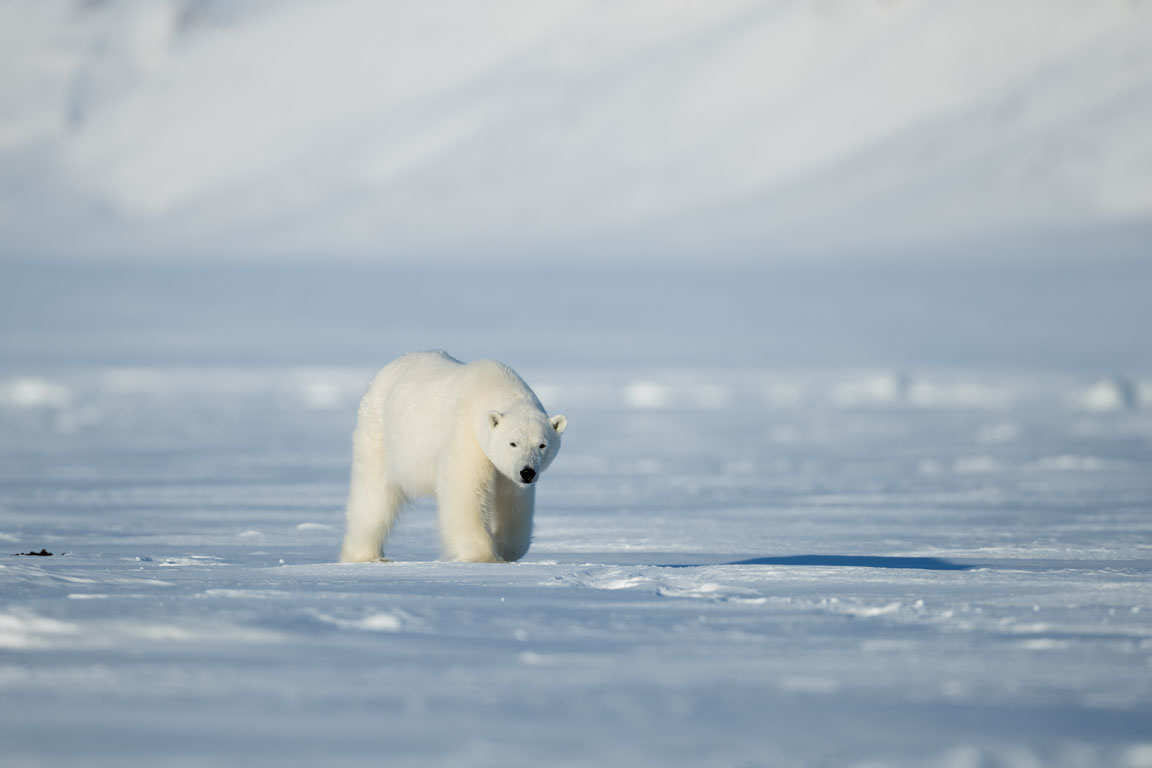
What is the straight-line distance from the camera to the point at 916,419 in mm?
26359

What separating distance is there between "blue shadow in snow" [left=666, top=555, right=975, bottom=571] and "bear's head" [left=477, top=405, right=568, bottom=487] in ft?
3.41

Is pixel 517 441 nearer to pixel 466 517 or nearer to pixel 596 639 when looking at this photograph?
pixel 466 517

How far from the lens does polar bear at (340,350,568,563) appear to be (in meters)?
5.64

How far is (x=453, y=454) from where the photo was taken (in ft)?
19.0

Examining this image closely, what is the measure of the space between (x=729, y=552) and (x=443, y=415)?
197 cm

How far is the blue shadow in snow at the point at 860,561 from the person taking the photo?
20.4 ft

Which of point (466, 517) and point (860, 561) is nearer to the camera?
point (466, 517)

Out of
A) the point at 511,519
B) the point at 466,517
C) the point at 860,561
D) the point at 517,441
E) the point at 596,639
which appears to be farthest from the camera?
the point at 860,561

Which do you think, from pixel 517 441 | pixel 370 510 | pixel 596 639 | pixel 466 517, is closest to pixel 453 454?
pixel 466 517

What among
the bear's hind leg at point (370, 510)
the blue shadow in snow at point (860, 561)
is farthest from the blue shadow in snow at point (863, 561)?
the bear's hind leg at point (370, 510)

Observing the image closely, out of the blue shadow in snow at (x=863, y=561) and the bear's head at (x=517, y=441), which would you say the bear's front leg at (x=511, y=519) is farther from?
the blue shadow in snow at (x=863, y=561)

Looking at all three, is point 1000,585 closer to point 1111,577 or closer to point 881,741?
point 1111,577

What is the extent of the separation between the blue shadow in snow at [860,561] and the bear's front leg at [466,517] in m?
1.03

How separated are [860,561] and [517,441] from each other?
2.00 meters
